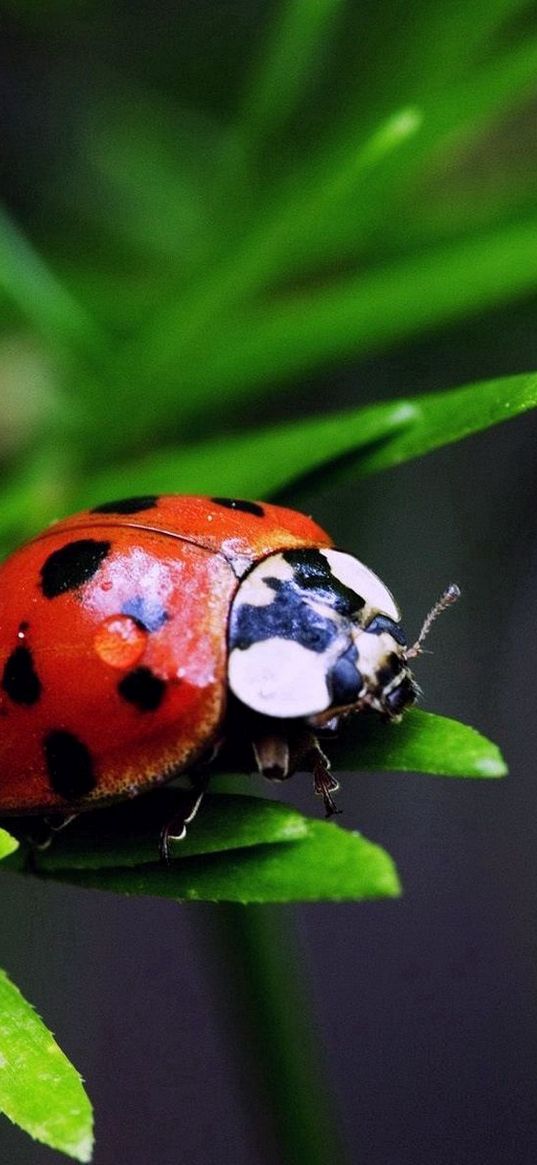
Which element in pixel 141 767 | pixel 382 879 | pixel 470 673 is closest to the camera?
pixel 382 879

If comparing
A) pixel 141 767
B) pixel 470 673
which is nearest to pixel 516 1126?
pixel 470 673

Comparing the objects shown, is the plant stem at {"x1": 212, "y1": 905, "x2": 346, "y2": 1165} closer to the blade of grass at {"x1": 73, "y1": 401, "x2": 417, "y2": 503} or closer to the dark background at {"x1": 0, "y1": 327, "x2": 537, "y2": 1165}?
the blade of grass at {"x1": 73, "y1": 401, "x2": 417, "y2": 503}

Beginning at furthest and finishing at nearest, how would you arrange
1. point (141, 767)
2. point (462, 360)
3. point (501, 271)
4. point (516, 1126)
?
1. point (516, 1126)
2. point (462, 360)
3. point (501, 271)
4. point (141, 767)

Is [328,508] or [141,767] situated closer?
[141,767]

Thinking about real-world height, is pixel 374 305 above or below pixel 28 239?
below

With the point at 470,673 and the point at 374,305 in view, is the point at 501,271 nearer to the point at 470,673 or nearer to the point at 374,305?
the point at 374,305

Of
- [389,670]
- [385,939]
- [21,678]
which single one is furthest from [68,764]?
[385,939]

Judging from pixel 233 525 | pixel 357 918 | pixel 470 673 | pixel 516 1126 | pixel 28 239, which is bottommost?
pixel 516 1126

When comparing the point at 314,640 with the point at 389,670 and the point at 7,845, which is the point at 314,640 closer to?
the point at 389,670
